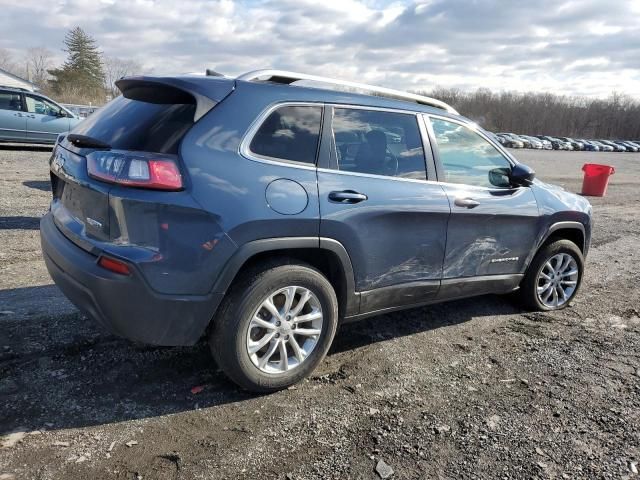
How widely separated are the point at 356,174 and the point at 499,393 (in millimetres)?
1697

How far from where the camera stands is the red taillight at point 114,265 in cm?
262

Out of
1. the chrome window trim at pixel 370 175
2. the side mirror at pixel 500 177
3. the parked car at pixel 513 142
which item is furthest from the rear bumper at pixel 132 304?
the parked car at pixel 513 142

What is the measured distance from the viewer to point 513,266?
14.4 ft

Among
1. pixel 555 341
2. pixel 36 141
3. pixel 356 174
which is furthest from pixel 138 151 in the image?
pixel 36 141

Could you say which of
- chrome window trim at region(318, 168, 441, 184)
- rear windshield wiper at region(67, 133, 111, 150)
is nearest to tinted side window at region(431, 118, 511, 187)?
chrome window trim at region(318, 168, 441, 184)

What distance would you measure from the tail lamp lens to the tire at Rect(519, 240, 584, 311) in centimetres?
337

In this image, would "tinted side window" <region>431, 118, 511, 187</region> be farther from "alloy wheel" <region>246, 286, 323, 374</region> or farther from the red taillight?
the red taillight

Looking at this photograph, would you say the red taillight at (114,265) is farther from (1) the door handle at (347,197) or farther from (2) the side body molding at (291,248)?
(1) the door handle at (347,197)

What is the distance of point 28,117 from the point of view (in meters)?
14.6

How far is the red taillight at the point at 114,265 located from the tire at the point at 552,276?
139 inches

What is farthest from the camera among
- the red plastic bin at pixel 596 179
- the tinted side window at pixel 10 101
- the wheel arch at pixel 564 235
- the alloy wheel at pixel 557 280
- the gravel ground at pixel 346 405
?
the red plastic bin at pixel 596 179

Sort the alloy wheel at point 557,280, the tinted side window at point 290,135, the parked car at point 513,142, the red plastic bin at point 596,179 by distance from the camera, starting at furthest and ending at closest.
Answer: the parked car at point 513,142 < the red plastic bin at point 596,179 < the alloy wheel at point 557,280 < the tinted side window at point 290,135

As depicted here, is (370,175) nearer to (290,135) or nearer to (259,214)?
(290,135)

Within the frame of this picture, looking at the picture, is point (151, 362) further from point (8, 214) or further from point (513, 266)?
point (8, 214)
